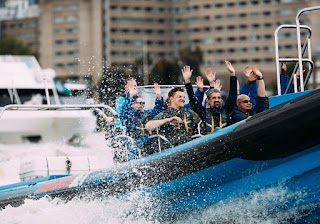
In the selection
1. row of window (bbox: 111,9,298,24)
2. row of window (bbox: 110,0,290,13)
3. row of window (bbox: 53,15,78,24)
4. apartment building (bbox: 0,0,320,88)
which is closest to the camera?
row of window (bbox: 111,9,298,24)

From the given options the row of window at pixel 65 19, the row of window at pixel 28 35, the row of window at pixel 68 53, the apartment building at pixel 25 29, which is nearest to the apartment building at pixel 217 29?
the row of window at pixel 68 53

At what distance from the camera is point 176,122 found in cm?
729

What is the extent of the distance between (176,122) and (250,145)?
1246mm

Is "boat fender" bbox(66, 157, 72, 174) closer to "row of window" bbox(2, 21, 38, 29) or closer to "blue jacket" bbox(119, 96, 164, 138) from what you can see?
"blue jacket" bbox(119, 96, 164, 138)

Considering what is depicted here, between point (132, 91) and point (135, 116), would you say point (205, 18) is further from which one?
point (135, 116)

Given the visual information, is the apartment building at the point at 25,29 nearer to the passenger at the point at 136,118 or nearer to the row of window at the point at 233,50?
the row of window at the point at 233,50

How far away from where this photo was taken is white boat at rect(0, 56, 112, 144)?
15.6 m

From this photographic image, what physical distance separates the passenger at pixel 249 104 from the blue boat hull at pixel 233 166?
450mm

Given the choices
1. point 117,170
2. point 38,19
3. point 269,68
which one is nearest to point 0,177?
point 117,170

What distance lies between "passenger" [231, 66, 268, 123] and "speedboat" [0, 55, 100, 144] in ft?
26.5

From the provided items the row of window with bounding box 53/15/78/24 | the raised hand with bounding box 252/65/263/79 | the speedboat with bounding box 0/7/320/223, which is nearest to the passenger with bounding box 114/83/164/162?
the speedboat with bounding box 0/7/320/223

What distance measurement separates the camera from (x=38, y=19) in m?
Answer: 93.4

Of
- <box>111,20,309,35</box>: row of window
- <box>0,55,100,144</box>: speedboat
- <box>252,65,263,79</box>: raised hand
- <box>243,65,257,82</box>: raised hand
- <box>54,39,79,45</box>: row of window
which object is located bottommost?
<box>54,39,79,45</box>: row of window

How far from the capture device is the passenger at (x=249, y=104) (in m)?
7.19
